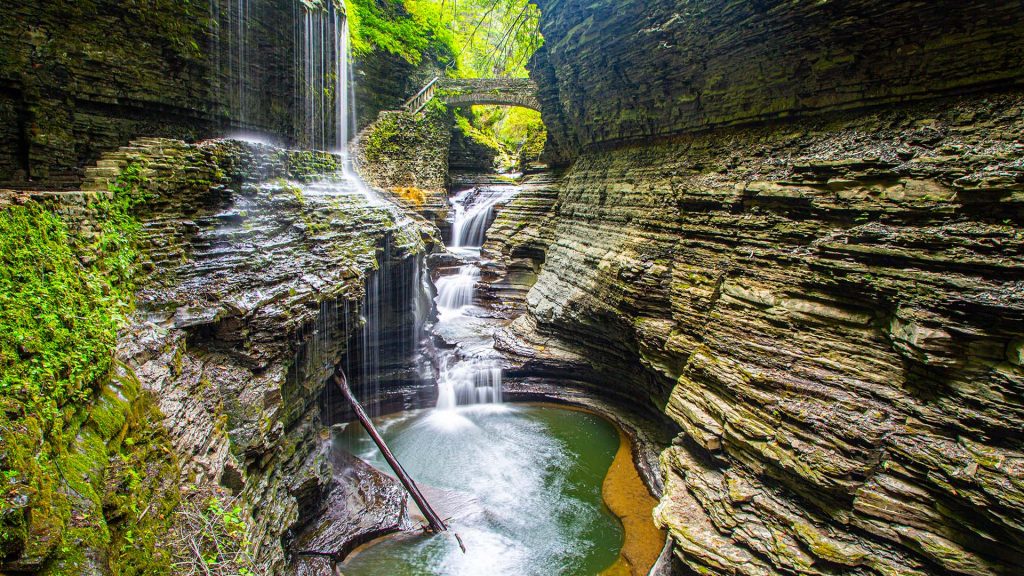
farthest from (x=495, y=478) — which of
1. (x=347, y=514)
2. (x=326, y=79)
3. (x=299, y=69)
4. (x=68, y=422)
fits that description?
(x=326, y=79)

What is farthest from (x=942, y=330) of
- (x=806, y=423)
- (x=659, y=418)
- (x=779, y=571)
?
(x=659, y=418)

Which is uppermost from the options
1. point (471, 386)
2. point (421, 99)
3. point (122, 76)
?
point (421, 99)

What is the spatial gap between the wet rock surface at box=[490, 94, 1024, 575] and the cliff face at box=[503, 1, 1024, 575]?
20mm

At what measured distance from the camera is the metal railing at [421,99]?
2138cm

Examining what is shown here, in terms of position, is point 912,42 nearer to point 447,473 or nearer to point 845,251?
point 845,251

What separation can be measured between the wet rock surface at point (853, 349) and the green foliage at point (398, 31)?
1757 cm

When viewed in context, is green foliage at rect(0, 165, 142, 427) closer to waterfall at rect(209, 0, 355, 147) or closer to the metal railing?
waterfall at rect(209, 0, 355, 147)

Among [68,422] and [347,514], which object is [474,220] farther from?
[68,422]

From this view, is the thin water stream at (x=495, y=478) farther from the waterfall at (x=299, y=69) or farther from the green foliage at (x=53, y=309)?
the waterfall at (x=299, y=69)

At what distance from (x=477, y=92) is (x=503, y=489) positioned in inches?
750

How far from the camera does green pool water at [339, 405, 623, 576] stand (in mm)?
6793

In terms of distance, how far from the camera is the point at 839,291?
5590 mm

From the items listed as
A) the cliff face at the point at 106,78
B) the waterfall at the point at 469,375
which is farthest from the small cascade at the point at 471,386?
the cliff face at the point at 106,78

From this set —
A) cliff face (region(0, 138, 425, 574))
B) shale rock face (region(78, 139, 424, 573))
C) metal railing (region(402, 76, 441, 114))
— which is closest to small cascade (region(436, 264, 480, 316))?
cliff face (region(0, 138, 425, 574))
